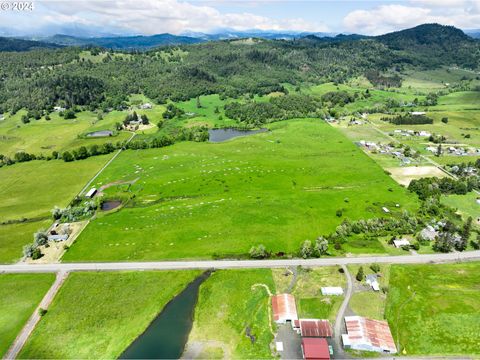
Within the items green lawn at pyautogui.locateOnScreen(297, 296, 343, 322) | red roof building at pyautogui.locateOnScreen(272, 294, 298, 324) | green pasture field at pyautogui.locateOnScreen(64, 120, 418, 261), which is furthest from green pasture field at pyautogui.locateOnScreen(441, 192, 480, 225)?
red roof building at pyautogui.locateOnScreen(272, 294, 298, 324)

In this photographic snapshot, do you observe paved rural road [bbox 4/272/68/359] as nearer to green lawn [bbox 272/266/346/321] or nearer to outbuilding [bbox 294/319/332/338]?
green lawn [bbox 272/266/346/321]

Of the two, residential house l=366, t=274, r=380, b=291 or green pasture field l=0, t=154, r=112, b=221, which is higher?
residential house l=366, t=274, r=380, b=291

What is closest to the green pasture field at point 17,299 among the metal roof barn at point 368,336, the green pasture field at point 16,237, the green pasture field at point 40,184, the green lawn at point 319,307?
the green pasture field at point 16,237

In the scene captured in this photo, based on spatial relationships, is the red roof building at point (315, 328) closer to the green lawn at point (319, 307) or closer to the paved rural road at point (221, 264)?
the green lawn at point (319, 307)

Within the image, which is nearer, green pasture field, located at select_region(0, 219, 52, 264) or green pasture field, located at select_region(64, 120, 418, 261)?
green pasture field, located at select_region(0, 219, 52, 264)

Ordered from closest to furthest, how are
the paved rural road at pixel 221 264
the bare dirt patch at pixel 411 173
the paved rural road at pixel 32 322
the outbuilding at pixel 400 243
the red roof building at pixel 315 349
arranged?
the red roof building at pixel 315 349 → the paved rural road at pixel 32 322 → the paved rural road at pixel 221 264 → the outbuilding at pixel 400 243 → the bare dirt patch at pixel 411 173

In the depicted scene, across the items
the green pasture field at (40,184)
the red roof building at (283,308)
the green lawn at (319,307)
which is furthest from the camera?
the green pasture field at (40,184)

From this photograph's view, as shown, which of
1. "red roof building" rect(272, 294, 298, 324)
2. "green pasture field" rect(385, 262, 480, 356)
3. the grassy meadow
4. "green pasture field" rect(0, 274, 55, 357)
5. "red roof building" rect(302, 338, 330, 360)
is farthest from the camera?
the grassy meadow

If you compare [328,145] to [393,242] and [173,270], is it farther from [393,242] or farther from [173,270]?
[173,270]

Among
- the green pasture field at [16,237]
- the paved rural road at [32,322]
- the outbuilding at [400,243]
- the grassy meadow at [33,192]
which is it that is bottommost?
the paved rural road at [32,322]
